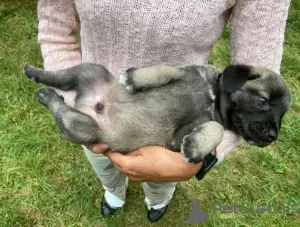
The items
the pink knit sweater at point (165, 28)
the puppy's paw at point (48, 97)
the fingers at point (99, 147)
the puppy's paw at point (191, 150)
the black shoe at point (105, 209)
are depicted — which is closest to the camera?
the pink knit sweater at point (165, 28)

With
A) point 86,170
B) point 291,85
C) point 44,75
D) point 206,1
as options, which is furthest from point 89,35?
point 291,85

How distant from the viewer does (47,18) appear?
181 cm

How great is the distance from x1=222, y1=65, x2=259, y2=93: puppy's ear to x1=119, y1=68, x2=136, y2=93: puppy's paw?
41 centimetres

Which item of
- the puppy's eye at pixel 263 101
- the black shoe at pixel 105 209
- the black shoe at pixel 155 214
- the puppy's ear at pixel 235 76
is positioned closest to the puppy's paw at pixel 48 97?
the puppy's ear at pixel 235 76

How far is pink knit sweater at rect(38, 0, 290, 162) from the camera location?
1.51 meters

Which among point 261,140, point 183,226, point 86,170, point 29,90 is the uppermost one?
point 261,140

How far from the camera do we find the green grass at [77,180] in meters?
2.92

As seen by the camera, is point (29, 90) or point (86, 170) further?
point (29, 90)

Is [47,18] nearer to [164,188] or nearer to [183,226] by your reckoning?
[164,188]

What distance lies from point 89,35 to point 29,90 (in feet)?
6.89

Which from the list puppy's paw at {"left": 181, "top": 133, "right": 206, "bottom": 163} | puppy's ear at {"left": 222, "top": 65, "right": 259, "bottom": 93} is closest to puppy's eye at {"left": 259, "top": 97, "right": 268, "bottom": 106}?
puppy's ear at {"left": 222, "top": 65, "right": 259, "bottom": 93}

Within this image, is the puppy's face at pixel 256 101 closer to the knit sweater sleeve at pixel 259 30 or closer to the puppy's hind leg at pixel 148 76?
the knit sweater sleeve at pixel 259 30

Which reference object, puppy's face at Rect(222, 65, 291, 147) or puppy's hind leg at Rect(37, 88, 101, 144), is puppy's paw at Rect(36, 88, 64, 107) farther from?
puppy's face at Rect(222, 65, 291, 147)

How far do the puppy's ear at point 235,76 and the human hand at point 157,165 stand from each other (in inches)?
14.7
